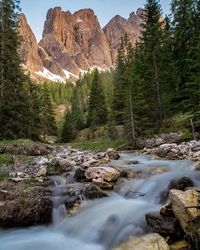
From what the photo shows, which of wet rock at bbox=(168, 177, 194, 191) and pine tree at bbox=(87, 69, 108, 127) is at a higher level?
pine tree at bbox=(87, 69, 108, 127)

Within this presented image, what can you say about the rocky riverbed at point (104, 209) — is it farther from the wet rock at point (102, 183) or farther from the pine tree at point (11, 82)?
the pine tree at point (11, 82)

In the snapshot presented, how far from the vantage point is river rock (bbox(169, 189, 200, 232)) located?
19.7ft

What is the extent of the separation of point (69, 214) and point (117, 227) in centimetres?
159

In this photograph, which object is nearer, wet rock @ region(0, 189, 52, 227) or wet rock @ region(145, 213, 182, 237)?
wet rock @ region(145, 213, 182, 237)

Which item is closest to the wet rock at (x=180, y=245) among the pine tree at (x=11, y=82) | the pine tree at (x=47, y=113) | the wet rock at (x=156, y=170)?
the wet rock at (x=156, y=170)

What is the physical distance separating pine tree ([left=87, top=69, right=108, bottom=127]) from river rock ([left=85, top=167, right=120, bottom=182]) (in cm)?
3426

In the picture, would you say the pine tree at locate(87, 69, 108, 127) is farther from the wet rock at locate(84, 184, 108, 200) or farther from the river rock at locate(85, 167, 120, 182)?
the wet rock at locate(84, 184, 108, 200)

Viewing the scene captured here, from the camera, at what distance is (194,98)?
68.9ft

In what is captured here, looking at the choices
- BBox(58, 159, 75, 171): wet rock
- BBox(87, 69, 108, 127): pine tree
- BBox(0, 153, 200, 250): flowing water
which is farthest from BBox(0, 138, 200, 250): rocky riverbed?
BBox(87, 69, 108, 127): pine tree

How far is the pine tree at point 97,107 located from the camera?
46.2 metres

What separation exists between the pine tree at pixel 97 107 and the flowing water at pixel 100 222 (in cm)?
3542

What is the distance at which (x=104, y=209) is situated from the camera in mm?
8555

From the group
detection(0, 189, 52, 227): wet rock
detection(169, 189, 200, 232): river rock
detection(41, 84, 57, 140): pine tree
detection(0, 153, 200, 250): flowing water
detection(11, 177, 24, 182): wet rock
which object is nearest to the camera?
detection(169, 189, 200, 232): river rock

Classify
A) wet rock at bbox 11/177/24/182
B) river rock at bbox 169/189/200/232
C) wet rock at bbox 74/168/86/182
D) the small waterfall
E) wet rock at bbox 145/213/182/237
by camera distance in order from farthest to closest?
wet rock at bbox 74/168/86/182 → wet rock at bbox 11/177/24/182 → the small waterfall → wet rock at bbox 145/213/182/237 → river rock at bbox 169/189/200/232
